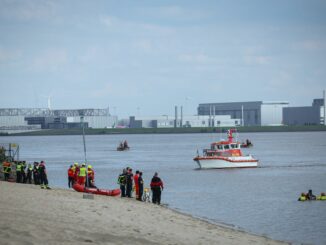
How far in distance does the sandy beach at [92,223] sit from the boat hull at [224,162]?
138 ft

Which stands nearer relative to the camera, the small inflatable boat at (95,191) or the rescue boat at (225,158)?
the small inflatable boat at (95,191)

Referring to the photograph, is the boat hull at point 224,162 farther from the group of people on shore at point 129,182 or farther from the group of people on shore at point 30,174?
the group of people on shore at point 129,182

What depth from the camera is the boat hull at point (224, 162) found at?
82.4 meters

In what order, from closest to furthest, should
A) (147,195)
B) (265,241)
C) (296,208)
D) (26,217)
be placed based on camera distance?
(26,217) < (265,241) < (147,195) < (296,208)

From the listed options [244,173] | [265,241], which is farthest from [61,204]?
[244,173]

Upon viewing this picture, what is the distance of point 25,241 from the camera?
72.7 ft

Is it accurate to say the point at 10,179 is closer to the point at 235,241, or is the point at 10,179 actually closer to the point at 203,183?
the point at 203,183

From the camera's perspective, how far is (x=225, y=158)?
269 feet

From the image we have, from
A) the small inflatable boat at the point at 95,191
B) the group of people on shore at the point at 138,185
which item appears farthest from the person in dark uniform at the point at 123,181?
the small inflatable boat at the point at 95,191

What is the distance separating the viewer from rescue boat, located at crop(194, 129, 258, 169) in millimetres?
82625

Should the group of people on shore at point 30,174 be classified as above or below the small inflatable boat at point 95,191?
above

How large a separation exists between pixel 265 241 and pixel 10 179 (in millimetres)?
25767

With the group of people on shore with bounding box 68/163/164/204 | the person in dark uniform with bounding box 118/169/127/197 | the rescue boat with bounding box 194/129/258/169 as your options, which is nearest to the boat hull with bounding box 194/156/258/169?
the rescue boat with bounding box 194/129/258/169

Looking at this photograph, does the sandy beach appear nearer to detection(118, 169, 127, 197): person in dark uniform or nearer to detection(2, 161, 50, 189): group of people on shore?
detection(118, 169, 127, 197): person in dark uniform
